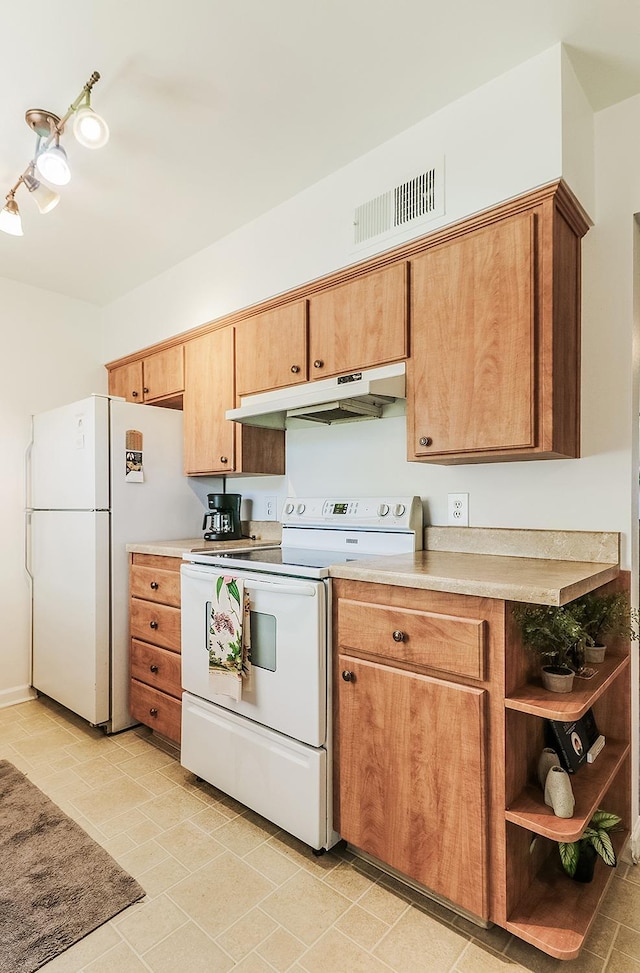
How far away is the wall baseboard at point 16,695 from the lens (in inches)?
122

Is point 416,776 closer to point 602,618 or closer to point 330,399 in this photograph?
point 602,618

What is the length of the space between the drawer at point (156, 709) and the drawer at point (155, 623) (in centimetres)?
23

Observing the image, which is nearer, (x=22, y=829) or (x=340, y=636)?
(x=340, y=636)

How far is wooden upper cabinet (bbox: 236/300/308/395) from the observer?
2.35 metres

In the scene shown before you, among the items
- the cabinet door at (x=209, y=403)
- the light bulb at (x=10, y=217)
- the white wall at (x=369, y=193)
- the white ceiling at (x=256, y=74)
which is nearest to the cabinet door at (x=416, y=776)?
the cabinet door at (x=209, y=403)

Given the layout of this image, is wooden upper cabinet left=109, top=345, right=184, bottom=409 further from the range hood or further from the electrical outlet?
the electrical outlet

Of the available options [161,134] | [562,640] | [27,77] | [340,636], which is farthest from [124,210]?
[562,640]

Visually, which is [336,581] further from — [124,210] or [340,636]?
[124,210]

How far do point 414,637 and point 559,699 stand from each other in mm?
389

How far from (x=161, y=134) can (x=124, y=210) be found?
617 millimetres

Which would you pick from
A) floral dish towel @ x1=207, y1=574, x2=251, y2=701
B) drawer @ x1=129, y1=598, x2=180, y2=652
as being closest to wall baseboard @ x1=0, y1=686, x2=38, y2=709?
drawer @ x1=129, y1=598, x2=180, y2=652

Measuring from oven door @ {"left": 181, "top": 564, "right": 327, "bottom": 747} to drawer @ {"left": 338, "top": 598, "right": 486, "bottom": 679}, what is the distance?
0.32ft

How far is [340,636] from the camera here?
5.58 feet

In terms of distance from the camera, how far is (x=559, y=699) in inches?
52.5
